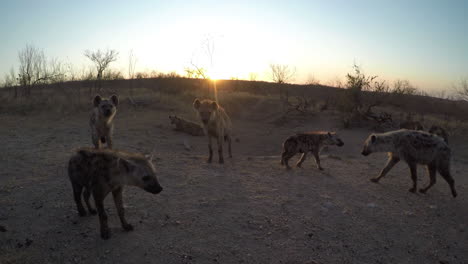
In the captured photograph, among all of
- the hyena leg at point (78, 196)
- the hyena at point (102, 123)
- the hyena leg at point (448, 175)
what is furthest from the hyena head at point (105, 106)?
the hyena leg at point (448, 175)

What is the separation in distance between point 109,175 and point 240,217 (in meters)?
1.83

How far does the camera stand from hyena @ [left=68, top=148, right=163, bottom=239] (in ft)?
12.1

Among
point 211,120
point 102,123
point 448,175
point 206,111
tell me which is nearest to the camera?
point 448,175

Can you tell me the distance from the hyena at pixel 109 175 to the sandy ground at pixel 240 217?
0.44 m

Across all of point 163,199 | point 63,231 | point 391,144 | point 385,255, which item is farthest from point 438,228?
point 63,231

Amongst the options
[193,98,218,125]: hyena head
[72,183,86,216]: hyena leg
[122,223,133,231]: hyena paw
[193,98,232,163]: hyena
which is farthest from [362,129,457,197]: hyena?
[72,183,86,216]: hyena leg

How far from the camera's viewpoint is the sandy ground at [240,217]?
3.68m

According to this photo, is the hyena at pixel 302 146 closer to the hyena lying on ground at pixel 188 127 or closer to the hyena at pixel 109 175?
the hyena at pixel 109 175

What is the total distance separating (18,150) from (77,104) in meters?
7.86

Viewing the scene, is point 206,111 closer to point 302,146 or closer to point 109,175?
point 302,146

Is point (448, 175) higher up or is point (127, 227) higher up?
point (448, 175)

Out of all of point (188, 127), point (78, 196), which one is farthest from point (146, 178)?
point (188, 127)

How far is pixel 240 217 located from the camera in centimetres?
446

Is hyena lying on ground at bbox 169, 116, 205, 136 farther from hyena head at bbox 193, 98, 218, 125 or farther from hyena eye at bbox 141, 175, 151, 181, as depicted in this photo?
hyena eye at bbox 141, 175, 151, 181
